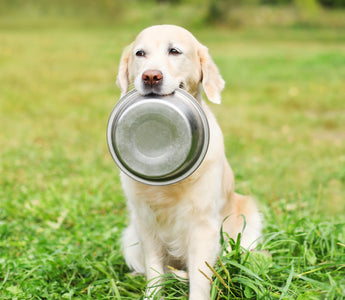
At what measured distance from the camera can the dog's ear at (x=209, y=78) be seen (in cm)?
294

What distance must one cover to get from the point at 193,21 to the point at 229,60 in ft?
44.7

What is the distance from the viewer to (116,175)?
5.61 meters

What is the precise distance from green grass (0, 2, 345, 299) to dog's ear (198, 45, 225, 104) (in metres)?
0.96

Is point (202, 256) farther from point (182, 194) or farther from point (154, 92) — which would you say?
point (154, 92)

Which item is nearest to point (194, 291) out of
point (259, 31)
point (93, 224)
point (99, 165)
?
point (93, 224)

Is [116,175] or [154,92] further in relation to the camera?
[116,175]

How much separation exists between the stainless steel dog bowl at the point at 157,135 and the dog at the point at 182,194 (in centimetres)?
13

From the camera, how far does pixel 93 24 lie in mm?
25609

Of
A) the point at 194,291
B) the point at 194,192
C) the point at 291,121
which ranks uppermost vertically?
the point at 194,192

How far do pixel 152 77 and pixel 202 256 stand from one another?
112cm

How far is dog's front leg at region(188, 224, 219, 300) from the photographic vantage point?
279 centimetres

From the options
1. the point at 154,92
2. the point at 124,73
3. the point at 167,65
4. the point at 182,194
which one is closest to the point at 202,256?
the point at 182,194

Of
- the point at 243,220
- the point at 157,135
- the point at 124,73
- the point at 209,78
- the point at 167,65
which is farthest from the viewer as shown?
the point at 243,220

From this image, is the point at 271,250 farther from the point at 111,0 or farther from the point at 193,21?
the point at 111,0
